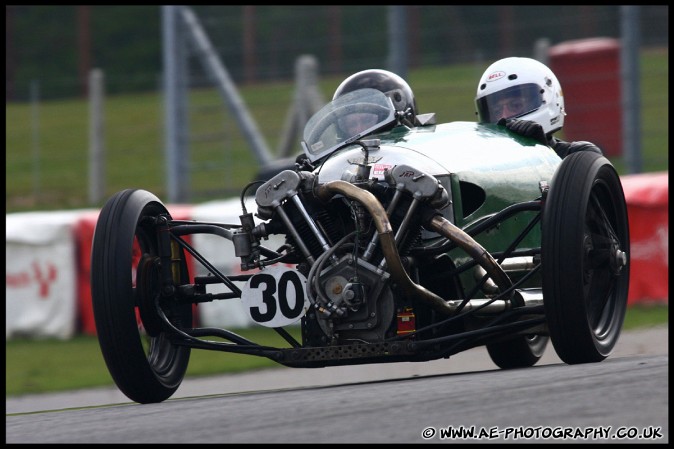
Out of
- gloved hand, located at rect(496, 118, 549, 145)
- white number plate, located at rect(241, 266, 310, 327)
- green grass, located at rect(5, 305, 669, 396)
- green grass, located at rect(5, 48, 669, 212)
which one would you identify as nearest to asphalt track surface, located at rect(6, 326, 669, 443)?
white number plate, located at rect(241, 266, 310, 327)

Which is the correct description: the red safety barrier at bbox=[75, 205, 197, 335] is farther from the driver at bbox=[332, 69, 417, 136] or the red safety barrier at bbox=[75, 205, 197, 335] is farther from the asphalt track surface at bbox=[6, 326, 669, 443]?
the asphalt track surface at bbox=[6, 326, 669, 443]

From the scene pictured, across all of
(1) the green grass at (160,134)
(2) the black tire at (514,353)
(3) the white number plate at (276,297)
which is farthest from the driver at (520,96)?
(1) the green grass at (160,134)

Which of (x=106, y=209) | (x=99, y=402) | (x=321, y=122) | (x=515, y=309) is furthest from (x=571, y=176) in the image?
(x=99, y=402)

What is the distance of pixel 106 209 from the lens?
6.46 meters

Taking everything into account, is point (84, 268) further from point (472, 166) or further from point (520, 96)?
point (472, 166)

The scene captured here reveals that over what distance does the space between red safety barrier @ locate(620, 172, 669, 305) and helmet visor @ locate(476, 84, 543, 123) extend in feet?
10.8

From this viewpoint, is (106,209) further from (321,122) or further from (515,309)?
(515,309)

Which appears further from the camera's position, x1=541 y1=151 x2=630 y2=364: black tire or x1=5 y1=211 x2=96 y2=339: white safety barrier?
x1=5 y1=211 x2=96 y2=339: white safety barrier

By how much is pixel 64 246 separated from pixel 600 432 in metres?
7.78

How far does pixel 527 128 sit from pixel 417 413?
3.00 metres

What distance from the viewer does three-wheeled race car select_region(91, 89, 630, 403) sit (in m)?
5.98

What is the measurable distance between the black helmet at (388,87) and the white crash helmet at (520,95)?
2.05 ft

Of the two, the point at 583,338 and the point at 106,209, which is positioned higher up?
the point at 106,209

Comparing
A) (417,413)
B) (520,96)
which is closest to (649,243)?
(520,96)
